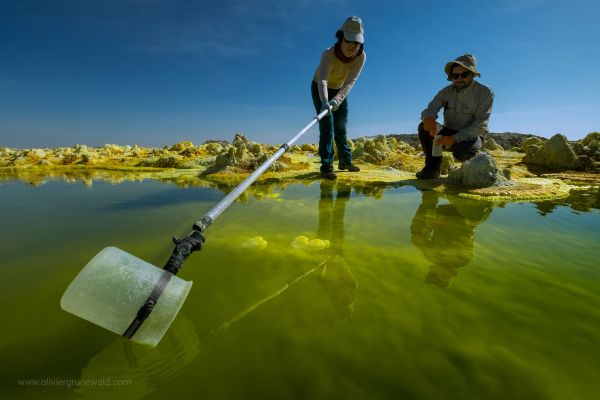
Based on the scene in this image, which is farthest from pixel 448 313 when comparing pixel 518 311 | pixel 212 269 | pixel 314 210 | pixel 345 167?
pixel 345 167

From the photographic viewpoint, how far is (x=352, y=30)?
180 inches

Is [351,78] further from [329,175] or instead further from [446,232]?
[446,232]

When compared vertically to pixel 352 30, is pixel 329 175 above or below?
below

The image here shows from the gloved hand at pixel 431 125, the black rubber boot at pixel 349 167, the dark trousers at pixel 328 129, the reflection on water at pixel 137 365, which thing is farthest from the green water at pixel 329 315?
the black rubber boot at pixel 349 167

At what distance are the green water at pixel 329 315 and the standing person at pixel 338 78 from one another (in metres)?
2.90

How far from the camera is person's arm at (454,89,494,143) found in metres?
4.86

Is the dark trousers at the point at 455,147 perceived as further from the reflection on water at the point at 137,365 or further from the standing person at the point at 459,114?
the reflection on water at the point at 137,365

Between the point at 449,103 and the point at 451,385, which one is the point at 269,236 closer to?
the point at 451,385

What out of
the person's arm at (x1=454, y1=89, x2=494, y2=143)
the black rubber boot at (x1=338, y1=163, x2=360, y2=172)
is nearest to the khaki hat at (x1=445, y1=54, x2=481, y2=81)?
the person's arm at (x1=454, y1=89, x2=494, y2=143)

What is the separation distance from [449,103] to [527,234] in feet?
11.3

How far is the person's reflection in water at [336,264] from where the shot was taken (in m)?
1.46

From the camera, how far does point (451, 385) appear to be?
3.27 feet

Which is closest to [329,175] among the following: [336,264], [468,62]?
[468,62]

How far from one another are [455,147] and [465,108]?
2.15 ft
